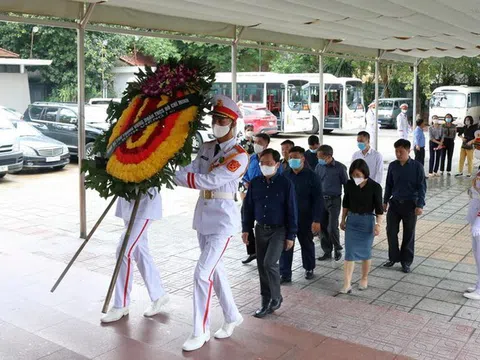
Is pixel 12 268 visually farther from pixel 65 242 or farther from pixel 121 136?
pixel 121 136

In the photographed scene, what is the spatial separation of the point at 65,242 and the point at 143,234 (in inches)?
129

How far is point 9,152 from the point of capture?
13609mm

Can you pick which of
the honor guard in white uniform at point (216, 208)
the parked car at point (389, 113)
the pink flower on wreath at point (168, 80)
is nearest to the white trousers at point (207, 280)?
the honor guard in white uniform at point (216, 208)

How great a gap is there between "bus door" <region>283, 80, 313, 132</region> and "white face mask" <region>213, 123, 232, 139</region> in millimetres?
20181

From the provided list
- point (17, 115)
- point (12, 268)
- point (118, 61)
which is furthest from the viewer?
point (118, 61)

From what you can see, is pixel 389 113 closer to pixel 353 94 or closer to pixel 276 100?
pixel 353 94

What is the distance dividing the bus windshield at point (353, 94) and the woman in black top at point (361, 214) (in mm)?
21353

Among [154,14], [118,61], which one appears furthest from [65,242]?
[118,61]

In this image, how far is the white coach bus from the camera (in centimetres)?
2986

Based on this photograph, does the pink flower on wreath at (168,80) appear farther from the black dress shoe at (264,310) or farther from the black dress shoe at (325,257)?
the black dress shoe at (325,257)

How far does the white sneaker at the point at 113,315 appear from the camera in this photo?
476 cm

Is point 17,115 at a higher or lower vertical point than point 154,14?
lower

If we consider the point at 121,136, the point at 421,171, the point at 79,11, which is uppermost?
the point at 79,11

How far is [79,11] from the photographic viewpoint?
6.89 m
